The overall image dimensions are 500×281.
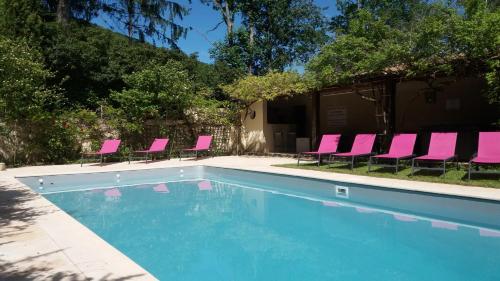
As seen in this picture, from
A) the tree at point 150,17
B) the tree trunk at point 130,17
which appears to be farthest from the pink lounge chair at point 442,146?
the tree trunk at point 130,17

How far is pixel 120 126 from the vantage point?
14.4 m

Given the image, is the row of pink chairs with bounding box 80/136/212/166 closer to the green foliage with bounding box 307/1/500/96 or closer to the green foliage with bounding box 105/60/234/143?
the green foliage with bounding box 105/60/234/143

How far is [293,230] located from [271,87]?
28.8 feet

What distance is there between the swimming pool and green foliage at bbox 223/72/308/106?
4.68 m

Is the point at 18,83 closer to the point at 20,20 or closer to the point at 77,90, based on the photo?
the point at 20,20

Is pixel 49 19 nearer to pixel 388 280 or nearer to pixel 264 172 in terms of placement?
pixel 264 172

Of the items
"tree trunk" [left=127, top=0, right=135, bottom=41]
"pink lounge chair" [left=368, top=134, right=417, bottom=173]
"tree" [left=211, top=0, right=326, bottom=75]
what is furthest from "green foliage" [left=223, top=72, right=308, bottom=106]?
"tree trunk" [left=127, top=0, right=135, bottom=41]

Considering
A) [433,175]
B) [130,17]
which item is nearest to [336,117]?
[433,175]

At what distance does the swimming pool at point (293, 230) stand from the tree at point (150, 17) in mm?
18924

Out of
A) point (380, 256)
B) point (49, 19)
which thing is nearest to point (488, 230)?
point (380, 256)

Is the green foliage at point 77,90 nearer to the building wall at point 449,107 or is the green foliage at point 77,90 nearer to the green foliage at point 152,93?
the green foliage at point 152,93

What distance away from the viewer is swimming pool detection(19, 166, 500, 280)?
4152 millimetres

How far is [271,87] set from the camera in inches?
549

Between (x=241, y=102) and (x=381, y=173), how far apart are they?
27.7ft
